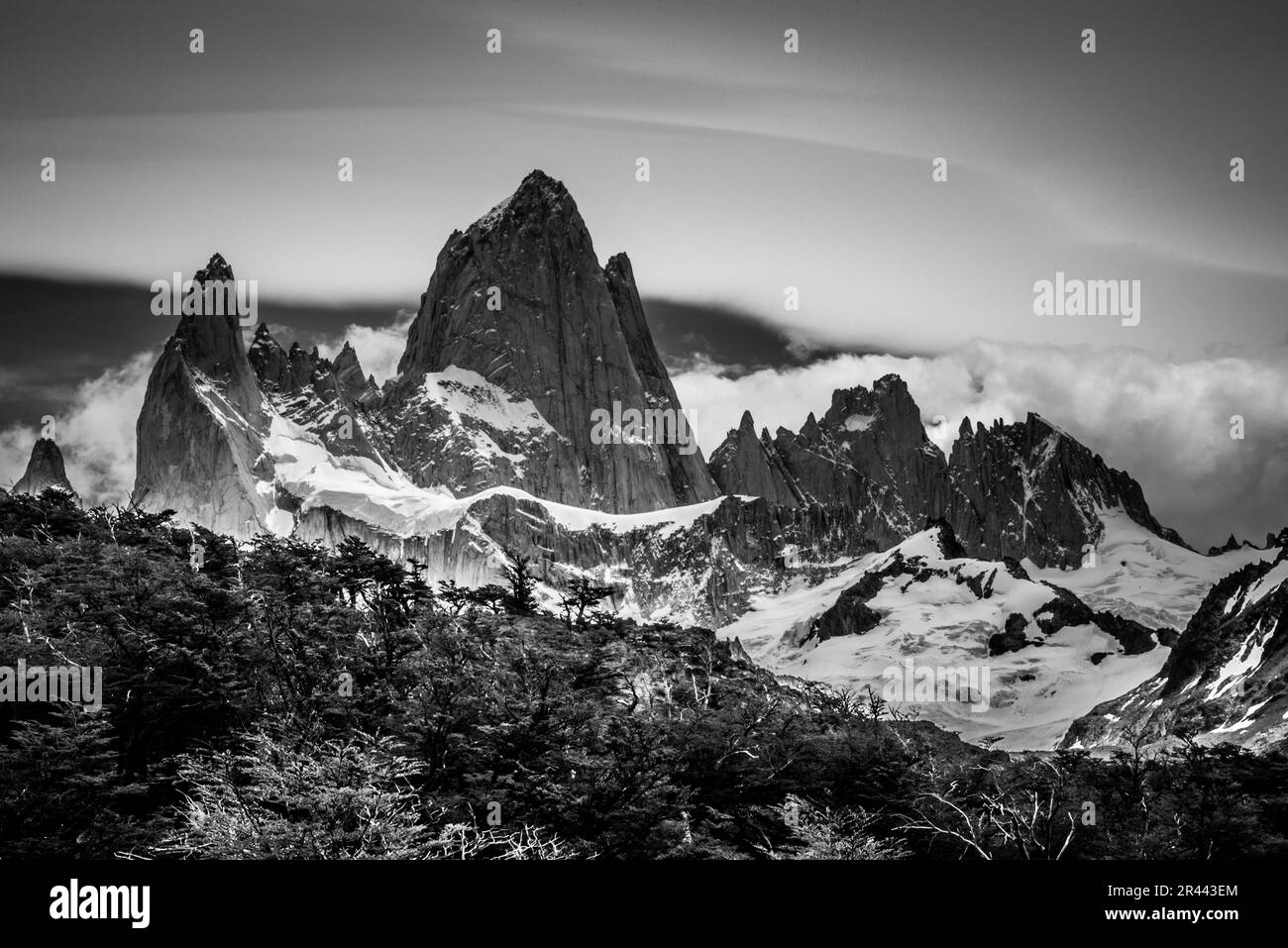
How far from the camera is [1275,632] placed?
5271 inches

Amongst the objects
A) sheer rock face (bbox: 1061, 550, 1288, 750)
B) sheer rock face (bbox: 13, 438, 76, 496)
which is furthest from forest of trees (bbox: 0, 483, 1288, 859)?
sheer rock face (bbox: 13, 438, 76, 496)

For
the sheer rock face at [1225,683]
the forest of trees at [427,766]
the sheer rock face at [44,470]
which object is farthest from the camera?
the sheer rock face at [44,470]

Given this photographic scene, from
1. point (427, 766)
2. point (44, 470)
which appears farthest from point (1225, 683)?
point (44, 470)

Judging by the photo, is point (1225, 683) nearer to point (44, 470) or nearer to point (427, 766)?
point (427, 766)

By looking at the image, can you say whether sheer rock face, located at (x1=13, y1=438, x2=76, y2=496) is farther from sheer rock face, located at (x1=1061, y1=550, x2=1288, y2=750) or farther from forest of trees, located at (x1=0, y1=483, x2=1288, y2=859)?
sheer rock face, located at (x1=1061, y1=550, x2=1288, y2=750)

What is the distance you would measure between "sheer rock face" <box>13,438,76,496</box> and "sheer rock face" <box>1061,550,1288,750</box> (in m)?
113

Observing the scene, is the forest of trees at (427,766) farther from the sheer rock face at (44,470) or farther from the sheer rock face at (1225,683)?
the sheer rock face at (44,470)

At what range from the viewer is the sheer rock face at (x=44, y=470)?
13938 centimetres

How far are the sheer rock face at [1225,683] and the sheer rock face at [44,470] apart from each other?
113 meters

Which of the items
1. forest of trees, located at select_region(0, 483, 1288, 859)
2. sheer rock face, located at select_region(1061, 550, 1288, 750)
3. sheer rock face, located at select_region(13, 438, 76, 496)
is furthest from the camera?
sheer rock face, located at select_region(13, 438, 76, 496)

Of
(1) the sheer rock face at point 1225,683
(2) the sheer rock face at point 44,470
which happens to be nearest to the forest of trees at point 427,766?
(1) the sheer rock face at point 1225,683

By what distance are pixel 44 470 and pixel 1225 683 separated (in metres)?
134

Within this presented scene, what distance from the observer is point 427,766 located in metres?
38.9

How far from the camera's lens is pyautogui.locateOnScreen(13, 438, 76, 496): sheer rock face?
457ft
